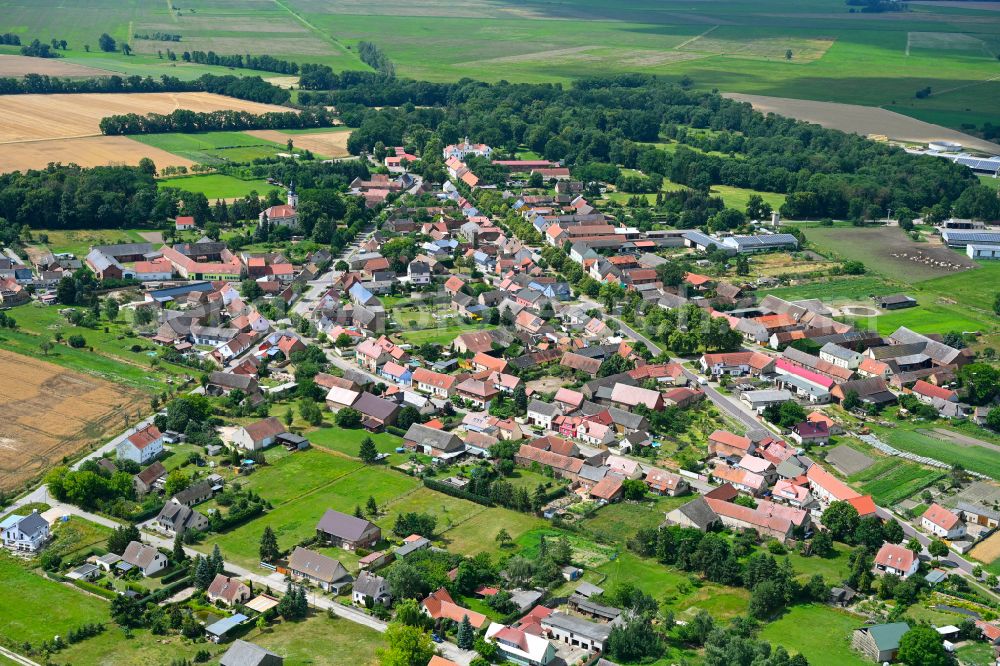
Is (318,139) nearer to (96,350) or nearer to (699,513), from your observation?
(96,350)

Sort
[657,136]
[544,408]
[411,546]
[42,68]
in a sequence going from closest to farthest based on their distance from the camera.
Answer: [411,546] → [544,408] → [657,136] → [42,68]

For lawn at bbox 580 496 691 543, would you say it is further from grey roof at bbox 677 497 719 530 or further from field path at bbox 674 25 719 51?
field path at bbox 674 25 719 51

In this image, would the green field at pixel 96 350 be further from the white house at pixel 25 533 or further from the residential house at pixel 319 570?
the residential house at pixel 319 570

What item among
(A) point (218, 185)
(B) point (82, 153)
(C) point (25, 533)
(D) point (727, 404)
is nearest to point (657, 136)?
(A) point (218, 185)

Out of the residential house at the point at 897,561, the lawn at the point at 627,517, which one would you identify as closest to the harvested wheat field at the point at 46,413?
the lawn at the point at 627,517

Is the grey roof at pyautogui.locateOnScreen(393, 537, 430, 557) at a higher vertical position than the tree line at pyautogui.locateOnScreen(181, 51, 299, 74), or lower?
lower

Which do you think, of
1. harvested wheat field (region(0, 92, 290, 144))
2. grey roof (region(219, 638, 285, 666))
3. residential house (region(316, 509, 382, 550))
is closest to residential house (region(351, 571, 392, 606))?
residential house (region(316, 509, 382, 550))

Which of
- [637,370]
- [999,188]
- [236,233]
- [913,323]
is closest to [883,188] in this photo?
[999,188]

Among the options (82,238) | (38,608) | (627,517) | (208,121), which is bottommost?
(38,608)
